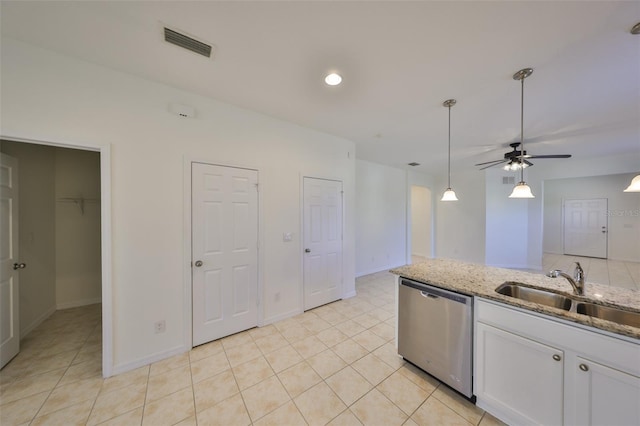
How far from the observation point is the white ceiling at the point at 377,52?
1444mm

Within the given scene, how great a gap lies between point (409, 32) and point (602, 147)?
5.59 m

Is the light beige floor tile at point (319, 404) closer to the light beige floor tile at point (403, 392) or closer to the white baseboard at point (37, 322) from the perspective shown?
the light beige floor tile at point (403, 392)

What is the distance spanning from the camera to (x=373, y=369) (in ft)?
7.08

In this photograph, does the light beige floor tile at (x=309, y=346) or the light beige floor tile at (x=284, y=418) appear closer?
the light beige floor tile at (x=284, y=418)

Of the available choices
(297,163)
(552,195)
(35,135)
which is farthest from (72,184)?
(552,195)

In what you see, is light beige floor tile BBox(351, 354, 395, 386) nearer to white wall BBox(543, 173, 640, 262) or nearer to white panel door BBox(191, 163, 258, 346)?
white panel door BBox(191, 163, 258, 346)

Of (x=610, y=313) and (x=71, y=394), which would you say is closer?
(x=610, y=313)

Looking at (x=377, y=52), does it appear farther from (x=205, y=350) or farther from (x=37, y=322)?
(x=37, y=322)

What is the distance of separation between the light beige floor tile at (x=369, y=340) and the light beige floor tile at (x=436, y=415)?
768 mm

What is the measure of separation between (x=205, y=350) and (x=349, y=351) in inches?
63.1

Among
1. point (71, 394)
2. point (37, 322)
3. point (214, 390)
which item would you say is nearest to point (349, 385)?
point (214, 390)

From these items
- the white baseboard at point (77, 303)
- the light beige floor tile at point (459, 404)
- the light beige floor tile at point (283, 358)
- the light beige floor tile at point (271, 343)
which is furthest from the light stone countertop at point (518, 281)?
the white baseboard at point (77, 303)

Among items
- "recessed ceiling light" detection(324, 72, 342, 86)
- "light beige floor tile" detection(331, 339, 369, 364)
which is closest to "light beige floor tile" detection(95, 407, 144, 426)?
"light beige floor tile" detection(331, 339, 369, 364)

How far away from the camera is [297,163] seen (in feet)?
10.7
